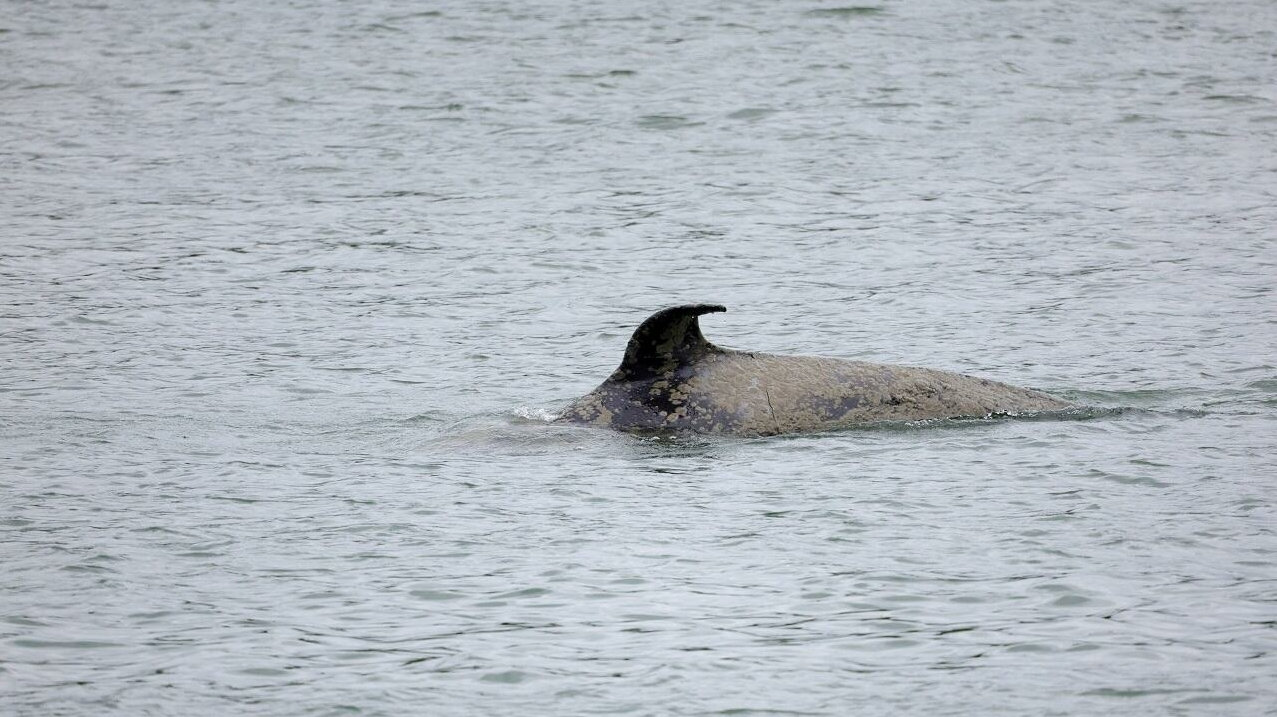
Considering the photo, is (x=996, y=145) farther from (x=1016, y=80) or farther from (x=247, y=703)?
(x=247, y=703)

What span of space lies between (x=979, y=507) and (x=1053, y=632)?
2.45 m

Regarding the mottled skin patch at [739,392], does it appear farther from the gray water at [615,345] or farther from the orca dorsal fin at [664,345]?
the gray water at [615,345]

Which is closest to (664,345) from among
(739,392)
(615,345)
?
(739,392)

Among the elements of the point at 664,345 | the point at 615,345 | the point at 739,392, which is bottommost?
the point at 615,345

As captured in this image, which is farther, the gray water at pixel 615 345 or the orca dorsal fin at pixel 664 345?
the orca dorsal fin at pixel 664 345

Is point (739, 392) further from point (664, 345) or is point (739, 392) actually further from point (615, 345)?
point (615, 345)

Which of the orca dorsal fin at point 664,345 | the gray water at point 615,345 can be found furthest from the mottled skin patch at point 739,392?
the gray water at point 615,345

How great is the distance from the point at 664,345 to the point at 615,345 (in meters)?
5.02

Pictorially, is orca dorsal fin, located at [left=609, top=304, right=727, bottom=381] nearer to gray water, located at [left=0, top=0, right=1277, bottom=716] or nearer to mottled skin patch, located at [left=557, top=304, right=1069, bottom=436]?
mottled skin patch, located at [left=557, top=304, right=1069, bottom=436]

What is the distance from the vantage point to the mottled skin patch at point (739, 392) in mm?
13398

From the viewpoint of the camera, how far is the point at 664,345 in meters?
13.3

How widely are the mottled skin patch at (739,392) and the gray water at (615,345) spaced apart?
10.7 inches

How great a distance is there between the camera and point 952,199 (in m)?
25.2

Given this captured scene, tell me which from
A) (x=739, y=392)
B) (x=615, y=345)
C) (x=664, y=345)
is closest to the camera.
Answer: (x=664, y=345)
